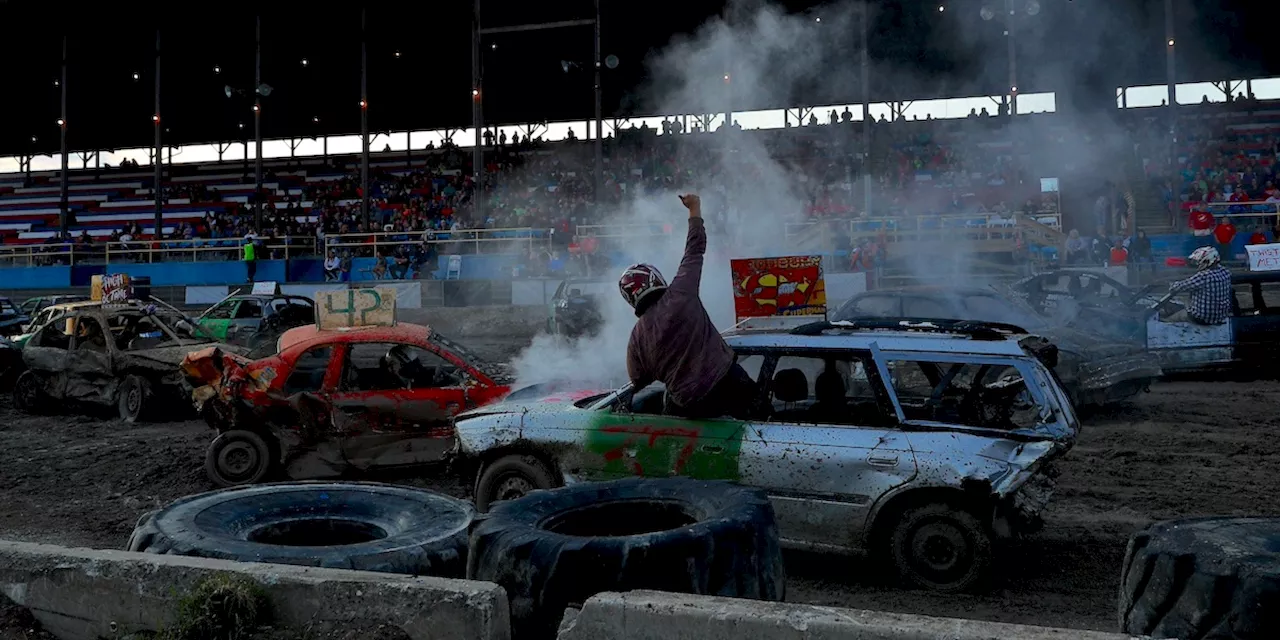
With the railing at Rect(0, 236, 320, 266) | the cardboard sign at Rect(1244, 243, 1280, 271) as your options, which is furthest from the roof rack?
the railing at Rect(0, 236, 320, 266)

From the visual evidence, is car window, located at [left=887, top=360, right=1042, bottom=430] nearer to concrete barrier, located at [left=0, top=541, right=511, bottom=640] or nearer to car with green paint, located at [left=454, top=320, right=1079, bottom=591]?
car with green paint, located at [left=454, top=320, right=1079, bottom=591]

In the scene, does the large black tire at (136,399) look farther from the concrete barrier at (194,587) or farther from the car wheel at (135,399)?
the concrete barrier at (194,587)

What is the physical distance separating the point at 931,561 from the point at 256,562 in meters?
3.46

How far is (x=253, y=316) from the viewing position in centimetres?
1705

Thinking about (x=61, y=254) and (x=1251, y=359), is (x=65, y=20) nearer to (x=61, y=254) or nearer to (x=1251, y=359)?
(x=61, y=254)

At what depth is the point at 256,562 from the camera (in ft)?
11.6

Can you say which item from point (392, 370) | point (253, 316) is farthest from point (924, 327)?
point (253, 316)

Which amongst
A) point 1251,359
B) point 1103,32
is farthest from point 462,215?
point 1251,359

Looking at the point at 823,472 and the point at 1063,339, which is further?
the point at 1063,339

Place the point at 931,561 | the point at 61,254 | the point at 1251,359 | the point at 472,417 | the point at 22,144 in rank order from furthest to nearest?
the point at 22,144, the point at 61,254, the point at 1251,359, the point at 472,417, the point at 931,561

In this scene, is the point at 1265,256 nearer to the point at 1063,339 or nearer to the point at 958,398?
the point at 1063,339

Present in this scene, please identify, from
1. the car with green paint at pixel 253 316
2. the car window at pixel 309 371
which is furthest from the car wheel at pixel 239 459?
the car with green paint at pixel 253 316

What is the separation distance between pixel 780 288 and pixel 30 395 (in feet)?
34.8

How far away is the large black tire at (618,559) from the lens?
324 cm
